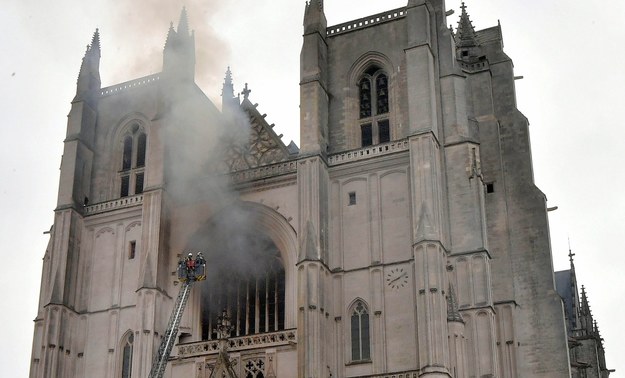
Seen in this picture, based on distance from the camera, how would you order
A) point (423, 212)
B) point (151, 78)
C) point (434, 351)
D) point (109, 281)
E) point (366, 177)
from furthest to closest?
point (151, 78), point (109, 281), point (366, 177), point (423, 212), point (434, 351)

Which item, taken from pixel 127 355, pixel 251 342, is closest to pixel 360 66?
pixel 251 342

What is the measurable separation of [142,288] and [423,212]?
10375mm

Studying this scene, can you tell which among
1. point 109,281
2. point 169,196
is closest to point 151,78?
point 169,196

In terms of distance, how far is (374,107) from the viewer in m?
36.9

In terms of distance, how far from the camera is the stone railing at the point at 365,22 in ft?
123

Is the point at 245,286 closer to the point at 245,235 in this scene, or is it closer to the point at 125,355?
the point at 245,235

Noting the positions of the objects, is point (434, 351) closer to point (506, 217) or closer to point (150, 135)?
point (506, 217)

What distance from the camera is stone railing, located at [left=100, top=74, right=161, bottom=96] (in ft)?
133

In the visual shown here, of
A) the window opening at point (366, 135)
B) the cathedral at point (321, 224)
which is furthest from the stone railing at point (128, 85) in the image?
the window opening at point (366, 135)

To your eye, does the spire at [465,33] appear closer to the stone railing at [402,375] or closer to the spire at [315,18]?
the spire at [315,18]

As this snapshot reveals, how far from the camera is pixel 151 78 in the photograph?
133 ft

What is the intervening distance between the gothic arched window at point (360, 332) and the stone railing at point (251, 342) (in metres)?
1.96

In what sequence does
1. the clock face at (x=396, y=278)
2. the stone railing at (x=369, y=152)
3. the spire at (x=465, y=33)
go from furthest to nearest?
1. the spire at (x=465, y=33)
2. the stone railing at (x=369, y=152)
3. the clock face at (x=396, y=278)

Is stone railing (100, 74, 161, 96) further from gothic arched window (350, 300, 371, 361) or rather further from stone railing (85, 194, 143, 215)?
gothic arched window (350, 300, 371, 361)
